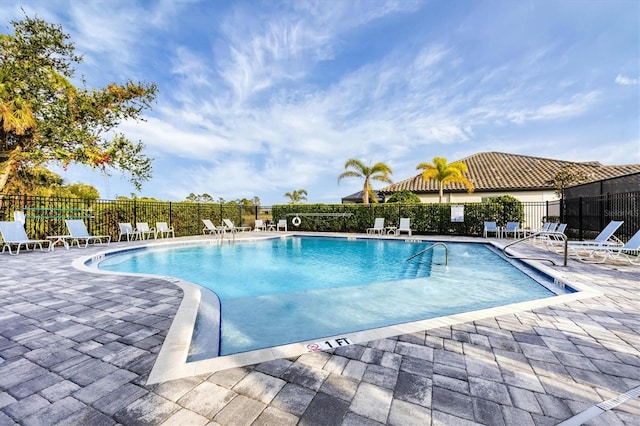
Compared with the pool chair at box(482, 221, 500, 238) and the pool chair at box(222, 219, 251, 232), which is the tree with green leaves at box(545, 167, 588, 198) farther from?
the pool chair at box(222, 219, 251, 232)

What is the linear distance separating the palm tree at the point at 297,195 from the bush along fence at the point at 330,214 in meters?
17.2

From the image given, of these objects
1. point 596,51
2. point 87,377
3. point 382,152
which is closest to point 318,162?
point 382,152

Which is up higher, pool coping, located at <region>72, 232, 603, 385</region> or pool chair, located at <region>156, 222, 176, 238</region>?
pool chair, located at <region>156, 222, 176, 238</region>

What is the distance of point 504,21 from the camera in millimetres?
9594

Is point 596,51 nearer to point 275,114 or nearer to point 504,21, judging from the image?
point 504,21

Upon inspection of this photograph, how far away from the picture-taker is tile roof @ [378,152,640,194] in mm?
19188

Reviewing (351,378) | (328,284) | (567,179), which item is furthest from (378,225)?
(351,378)

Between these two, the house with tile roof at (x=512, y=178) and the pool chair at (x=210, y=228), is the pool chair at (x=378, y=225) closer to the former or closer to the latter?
the house with tile roof at (x=512, y=178)

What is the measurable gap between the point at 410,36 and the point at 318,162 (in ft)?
39.2

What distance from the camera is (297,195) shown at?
4059 cm

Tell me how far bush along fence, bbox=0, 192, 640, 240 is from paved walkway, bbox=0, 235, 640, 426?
931cm

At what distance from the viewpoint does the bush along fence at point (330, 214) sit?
996cm

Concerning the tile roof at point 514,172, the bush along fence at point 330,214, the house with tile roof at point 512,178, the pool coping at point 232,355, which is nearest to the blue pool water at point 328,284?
the pool coping at point 232,355

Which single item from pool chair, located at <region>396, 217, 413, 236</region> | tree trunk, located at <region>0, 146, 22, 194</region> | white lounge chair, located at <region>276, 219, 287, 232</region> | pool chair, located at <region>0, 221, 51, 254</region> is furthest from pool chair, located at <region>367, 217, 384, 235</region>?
tree trunk, located at <region>0, 146, 22, 194</region>
